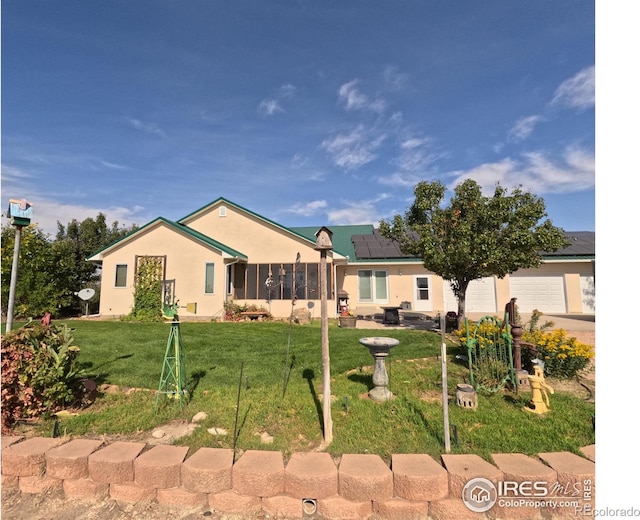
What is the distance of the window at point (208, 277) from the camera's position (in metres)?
14.0

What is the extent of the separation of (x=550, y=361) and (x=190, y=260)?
13281 millimetres

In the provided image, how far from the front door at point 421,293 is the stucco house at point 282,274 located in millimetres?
55

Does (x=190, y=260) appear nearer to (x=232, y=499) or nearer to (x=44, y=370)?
(x=44, y=370)

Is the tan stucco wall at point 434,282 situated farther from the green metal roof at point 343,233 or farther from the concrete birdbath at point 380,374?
the concrete birdbath at point 380,374

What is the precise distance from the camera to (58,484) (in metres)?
2.97

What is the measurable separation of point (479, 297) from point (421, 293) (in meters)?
3.07

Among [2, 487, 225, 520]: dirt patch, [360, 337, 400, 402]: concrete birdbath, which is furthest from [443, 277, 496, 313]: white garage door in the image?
[2, 487, 225, 520]: dirt patch

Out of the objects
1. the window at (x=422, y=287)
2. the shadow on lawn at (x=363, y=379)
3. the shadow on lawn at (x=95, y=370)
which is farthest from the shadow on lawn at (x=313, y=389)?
the window at (x=422, y=287)

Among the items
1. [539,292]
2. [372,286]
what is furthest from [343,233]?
[539,292]

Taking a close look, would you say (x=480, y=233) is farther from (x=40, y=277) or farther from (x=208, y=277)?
(x=40, y=277)

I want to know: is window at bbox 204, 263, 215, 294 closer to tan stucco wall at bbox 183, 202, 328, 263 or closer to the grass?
tan stucco wall at bbox 183, 202, 328, 263

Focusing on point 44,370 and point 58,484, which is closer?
point 58,484

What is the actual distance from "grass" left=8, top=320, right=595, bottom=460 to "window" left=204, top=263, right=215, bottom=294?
6630 millimetres
